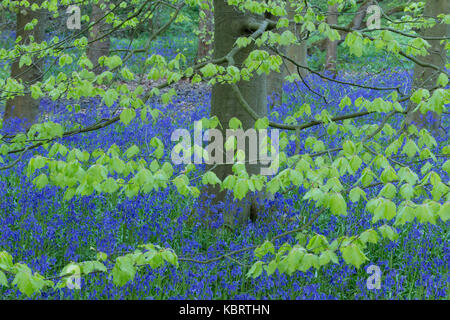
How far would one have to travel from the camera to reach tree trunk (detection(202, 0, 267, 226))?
4809 millimetres

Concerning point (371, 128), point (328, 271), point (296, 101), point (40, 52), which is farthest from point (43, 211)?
point (296, 101)

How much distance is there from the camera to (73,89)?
3.84 m

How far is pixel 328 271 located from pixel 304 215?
4.61 ft

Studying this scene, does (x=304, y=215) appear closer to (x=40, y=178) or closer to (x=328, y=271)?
(x=328, y=271)

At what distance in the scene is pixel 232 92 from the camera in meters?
4.99

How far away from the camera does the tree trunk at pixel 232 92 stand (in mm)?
4809

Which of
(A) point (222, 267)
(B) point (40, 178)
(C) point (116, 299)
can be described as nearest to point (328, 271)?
(A) point (222, 267)

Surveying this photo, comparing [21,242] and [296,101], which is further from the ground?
[296,101]

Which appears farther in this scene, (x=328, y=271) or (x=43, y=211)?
(x=43, y=211)

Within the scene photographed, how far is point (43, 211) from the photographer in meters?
5.43

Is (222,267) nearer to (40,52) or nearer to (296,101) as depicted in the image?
(40,52)
